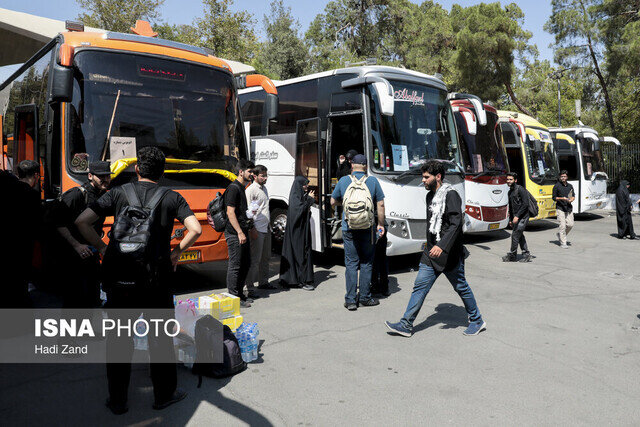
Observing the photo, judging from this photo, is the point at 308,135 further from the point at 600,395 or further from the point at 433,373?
the point at 600,395

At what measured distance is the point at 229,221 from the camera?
21.6 feet

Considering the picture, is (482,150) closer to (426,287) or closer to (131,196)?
(426,287)

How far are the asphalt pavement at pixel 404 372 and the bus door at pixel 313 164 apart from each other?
4.75 ft

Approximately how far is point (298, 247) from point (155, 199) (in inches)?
167

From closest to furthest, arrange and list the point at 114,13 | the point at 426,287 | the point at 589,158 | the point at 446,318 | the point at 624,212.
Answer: the point at 426,287
the point at 446,318
the point at 624,212
the point at 589,158
the point at 114,13

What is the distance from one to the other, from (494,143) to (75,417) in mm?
11013

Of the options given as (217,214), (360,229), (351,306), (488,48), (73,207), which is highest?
(488,48)

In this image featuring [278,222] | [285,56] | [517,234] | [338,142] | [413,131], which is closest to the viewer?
[413,131]

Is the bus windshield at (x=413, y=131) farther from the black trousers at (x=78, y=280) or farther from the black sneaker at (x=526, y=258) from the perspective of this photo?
the black trousers at (x=78, y=280)

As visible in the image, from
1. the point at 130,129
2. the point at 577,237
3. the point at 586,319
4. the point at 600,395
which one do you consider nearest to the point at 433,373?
the point at 600,395

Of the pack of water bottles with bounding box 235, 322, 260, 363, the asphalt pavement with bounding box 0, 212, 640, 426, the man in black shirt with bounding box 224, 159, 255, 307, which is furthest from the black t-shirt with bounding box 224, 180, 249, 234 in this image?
the pack of water bottles with bounding box 235, 322, 260, 363

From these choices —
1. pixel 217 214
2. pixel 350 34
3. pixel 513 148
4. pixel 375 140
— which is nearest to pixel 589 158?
pixel 513 148

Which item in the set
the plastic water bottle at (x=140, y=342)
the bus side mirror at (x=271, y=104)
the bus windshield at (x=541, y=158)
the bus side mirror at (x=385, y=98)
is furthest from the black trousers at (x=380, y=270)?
the bus windshield at (x=541, y=158)

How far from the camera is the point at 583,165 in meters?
17.0
